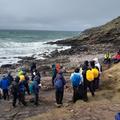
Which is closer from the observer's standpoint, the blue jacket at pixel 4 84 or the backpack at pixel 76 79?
the backpack at pixel 76 79

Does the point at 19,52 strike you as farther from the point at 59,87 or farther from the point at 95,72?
the point at 59,87

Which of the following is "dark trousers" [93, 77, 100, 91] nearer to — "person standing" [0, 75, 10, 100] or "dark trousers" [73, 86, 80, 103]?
"dark trousers" [73, 86, 80, 103]

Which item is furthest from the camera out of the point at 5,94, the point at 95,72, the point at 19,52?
the point at 19,52

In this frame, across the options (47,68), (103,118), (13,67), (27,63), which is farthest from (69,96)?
(27,63)

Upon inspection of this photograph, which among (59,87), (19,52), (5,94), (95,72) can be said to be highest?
(19,52)

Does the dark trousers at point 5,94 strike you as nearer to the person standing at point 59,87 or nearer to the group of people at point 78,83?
the group of people at point 78,83

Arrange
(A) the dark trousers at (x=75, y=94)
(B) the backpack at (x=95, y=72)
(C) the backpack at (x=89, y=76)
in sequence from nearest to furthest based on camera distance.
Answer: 1. (A) the dark trousers at (x=75, y=94)
2. (C) the backpack at (x=89, y=76)
3. (B) the backpack at (x=95, y=72)

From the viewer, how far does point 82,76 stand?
17812 millimetres

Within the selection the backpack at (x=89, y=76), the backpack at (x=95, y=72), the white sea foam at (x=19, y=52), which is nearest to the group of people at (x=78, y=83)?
the backpack at (x=89, y=76)

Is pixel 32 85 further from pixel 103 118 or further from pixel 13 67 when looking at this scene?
pixel 13 67

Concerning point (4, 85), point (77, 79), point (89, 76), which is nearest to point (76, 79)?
point (77, 79)

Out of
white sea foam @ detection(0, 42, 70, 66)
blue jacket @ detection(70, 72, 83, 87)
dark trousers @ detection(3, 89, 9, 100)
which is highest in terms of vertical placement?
white sea foam @ detection(0, 42, 70, 66)

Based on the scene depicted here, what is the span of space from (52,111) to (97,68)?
15.2 ft

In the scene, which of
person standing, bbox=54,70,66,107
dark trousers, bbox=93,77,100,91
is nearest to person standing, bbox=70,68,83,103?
person standing, bbox=54,70,66,107
